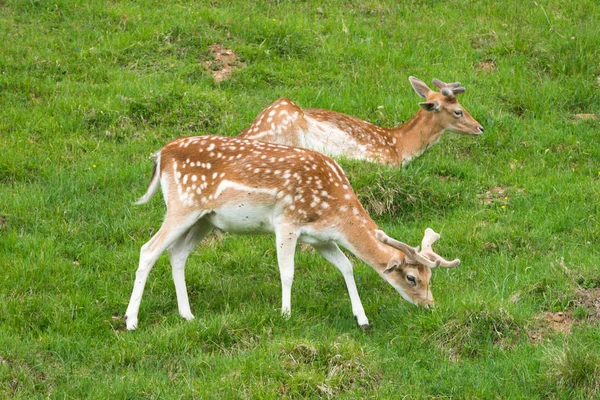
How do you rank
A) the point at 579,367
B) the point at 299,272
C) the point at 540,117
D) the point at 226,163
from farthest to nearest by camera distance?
1. the point at 540,117
2. the point at 299,272
3. the point at 226,163
4. the point at 579,367

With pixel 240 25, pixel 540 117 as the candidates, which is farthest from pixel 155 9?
pixel 540 117

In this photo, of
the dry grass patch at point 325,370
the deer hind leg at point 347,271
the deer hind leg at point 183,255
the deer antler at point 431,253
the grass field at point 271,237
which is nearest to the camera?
the dry grass patch at point 325,370

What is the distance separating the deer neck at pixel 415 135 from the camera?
477 inches

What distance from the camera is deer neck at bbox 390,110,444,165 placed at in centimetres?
1211

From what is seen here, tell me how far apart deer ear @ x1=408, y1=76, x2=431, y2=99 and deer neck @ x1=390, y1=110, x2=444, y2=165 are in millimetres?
310

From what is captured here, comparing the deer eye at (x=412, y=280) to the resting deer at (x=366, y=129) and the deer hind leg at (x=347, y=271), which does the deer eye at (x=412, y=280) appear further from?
the resting deer at (x=366, y=129)

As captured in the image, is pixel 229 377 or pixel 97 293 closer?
pixel 229 377

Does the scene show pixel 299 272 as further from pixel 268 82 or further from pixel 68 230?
pixel 268 82

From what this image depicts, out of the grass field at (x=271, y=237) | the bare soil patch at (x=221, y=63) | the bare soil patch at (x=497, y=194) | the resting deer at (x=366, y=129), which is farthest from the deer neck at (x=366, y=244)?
the bare soil patch at (x=221, y=63)

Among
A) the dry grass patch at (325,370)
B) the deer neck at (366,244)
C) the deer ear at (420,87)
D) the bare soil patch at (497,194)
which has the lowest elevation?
the bare soil patch at (497,194)

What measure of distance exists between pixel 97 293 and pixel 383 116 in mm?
5181

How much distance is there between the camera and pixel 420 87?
12.4m

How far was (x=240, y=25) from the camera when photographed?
14023 mm

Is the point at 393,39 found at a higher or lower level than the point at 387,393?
lower
